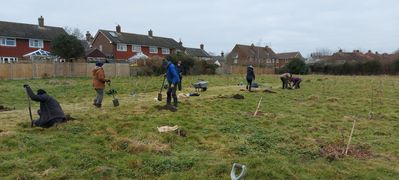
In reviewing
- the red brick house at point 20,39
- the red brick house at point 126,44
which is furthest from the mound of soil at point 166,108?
the red brick house at point 126,44

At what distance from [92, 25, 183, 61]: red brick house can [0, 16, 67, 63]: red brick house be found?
899cm

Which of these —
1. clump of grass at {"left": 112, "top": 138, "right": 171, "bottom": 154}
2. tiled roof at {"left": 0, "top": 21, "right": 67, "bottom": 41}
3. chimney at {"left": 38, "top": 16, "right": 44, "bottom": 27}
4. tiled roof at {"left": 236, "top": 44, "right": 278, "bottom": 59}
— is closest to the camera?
clump of grass at {"left": 112, "top": 138, "right": 171, "bottom": 154}

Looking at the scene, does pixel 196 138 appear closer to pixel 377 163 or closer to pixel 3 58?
pixel 377 163

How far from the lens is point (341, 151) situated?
295 inches

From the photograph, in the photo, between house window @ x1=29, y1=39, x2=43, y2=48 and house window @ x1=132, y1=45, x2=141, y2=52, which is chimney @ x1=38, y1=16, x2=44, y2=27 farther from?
house window @ x1=132, y1=45, x2=141, y2=52

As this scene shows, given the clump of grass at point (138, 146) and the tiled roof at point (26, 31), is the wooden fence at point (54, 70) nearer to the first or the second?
the tiled roof at point (26, 31)

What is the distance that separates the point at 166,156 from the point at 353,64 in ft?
183

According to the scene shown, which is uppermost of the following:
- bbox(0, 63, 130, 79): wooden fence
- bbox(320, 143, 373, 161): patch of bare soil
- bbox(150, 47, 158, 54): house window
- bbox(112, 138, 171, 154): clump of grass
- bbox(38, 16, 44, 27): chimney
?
bbox(38, 16, 44, 27): chimney

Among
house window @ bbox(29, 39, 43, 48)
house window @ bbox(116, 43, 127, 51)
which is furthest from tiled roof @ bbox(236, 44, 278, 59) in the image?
house window @ bbox(29, 39, 43, 48)

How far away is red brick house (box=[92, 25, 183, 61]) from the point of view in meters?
56.8

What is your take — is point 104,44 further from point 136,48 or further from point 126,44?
point 136,48

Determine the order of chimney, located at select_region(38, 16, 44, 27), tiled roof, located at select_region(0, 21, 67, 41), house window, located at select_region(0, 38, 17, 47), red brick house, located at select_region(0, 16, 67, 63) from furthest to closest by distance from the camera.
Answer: chimney, located at select_region(38, 16, 44, 27) → tiled roof, located at select_region(0, 21, 67, 41) → red brick house, located at select_region(0, 16, 67, 63) → house window, located at select_region(0, 38, 17, 47)

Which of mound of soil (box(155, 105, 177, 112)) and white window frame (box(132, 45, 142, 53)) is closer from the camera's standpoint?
mound of soil (box(155, 105, 177, 112))

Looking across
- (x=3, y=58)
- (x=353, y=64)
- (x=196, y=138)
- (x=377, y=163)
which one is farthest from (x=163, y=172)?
(x=353, y=64)
